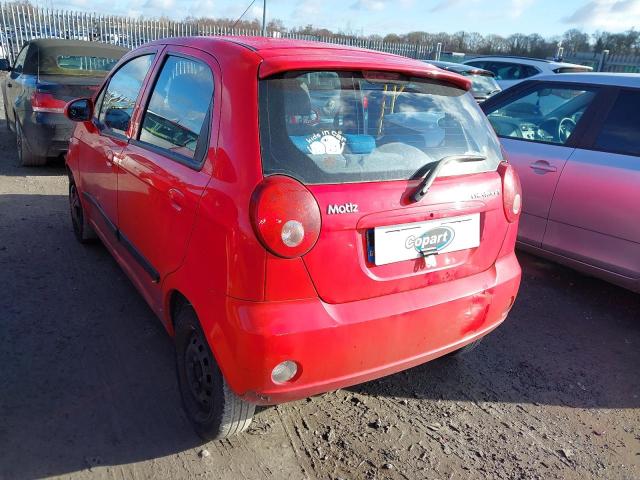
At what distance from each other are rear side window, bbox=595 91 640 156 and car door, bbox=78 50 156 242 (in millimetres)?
3134

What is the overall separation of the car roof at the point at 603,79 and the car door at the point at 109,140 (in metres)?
3.24

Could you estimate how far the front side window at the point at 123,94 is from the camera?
3.13 metres

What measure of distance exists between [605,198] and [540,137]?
910 millimetres

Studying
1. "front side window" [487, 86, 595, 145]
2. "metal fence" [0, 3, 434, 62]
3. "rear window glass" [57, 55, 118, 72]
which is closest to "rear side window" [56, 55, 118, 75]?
"rear window glass" [57, 55, 118, 72]

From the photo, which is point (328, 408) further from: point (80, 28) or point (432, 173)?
point (80, 28)

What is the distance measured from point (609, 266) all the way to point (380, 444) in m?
2.21

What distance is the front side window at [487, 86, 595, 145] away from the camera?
13.5ft

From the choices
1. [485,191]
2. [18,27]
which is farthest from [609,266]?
[18,27]

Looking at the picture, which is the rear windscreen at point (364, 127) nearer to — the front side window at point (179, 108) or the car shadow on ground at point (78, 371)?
the front side window at point (179, 108)

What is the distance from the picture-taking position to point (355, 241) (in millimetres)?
2021

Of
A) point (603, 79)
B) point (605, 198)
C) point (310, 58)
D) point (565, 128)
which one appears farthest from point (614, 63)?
point (310, 58)

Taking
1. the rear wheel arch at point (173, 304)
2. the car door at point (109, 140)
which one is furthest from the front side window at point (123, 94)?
the rear wheel arch at point (173, 304)

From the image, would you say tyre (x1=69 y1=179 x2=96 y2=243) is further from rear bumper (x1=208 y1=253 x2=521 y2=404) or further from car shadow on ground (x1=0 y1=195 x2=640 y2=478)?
rear bumper (x1=208 y1=253 x2=521 y2=404)

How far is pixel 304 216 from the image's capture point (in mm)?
1904
